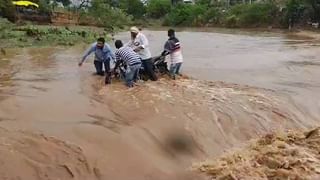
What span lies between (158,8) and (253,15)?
1706 cm

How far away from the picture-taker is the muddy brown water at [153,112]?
830 cm

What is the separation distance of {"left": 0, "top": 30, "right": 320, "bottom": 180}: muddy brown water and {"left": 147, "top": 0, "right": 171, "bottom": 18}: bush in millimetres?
49239

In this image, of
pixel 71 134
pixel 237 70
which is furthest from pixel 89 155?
pixel 237 70

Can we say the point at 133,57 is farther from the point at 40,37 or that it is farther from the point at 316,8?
the point at 316,8

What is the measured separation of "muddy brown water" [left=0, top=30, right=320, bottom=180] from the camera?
8305 millimetres

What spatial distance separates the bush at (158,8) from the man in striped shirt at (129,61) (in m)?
53.5

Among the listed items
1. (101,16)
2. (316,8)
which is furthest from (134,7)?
(316,8)

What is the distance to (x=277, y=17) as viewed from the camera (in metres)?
49.5

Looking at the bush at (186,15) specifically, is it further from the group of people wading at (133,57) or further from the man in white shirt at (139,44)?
the man in white shirt at (139,44)

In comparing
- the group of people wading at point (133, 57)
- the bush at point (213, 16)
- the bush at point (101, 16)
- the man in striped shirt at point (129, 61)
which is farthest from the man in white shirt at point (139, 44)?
the bush at point (213, 16)

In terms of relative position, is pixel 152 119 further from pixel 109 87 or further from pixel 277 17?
pixel 277 17

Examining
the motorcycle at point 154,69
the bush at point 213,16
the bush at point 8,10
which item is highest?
the bush at point 8,10

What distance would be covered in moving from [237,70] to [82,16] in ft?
103

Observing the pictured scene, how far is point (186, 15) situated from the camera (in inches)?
2346
